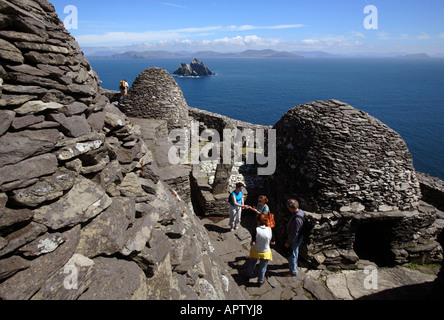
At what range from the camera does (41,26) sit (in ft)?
11.0

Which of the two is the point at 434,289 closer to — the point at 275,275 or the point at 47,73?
the point at 275,275

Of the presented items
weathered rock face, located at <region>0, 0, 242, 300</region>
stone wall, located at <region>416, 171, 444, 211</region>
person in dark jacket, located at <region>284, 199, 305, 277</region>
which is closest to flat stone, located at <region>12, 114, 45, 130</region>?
weathered rock face, located at <region>0, 0, 242, 300</region>

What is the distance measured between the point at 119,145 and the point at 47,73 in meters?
1.51

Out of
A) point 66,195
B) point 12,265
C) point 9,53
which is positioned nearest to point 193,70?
point 9,53

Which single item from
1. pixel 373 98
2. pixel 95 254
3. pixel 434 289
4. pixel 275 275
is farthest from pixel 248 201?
pixel 373 98

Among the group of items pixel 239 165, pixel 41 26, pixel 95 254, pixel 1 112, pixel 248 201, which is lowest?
pixel 248 201

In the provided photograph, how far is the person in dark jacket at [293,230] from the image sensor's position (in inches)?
255

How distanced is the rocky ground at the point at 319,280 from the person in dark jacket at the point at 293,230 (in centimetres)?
38

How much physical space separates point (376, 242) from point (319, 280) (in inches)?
114

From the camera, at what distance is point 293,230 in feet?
21.5

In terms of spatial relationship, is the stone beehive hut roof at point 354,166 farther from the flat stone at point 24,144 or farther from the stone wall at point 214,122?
the stone wall at point 214,122

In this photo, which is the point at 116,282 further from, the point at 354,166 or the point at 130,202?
the point at 354,166

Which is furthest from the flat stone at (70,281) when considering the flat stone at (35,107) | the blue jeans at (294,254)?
the blue jeans at (294,254)

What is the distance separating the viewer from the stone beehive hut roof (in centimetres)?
794
